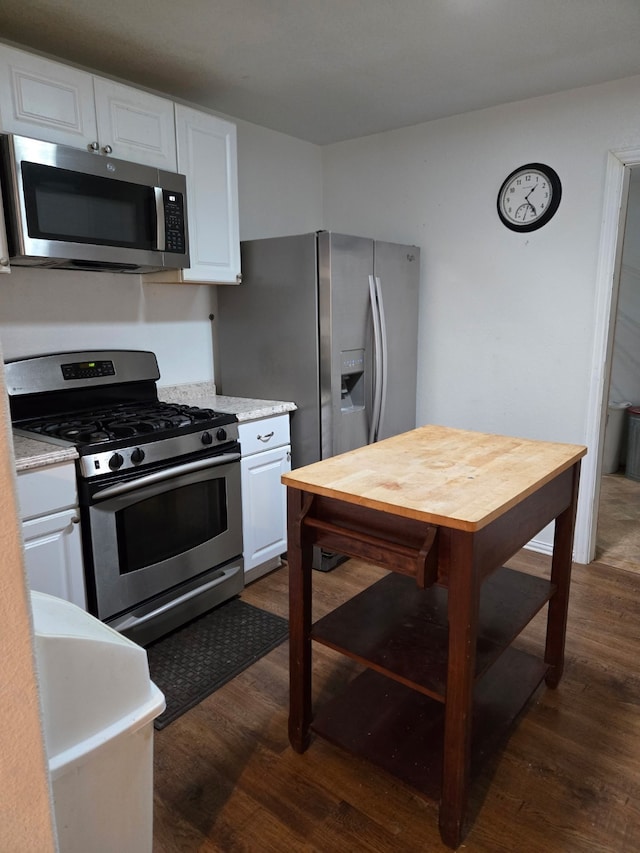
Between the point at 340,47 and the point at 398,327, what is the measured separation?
145 cm

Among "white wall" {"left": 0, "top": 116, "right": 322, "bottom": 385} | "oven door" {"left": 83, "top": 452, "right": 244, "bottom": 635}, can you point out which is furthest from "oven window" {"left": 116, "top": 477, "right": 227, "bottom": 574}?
"white wall" {"left": 0, "top": 116, "right": 322, "bottom": 385}

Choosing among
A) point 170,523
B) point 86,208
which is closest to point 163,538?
point 170,523

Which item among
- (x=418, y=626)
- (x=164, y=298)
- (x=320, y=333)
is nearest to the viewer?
(x=418, y=626)

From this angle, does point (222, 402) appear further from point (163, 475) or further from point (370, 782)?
point (370, 782)

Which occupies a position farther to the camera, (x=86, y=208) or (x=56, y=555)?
(x=86, y=208)

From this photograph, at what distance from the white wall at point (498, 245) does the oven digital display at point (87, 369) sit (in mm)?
1911

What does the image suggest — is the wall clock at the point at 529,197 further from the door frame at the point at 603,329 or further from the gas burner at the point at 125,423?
the gas burner at the point at 125,423

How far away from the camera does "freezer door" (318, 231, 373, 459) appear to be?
2842 millimetres

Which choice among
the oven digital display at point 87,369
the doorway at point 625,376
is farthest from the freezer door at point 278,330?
the doorway at point 625,376

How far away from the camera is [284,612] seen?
267 cm

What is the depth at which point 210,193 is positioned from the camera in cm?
280

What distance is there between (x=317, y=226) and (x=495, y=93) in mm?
1403

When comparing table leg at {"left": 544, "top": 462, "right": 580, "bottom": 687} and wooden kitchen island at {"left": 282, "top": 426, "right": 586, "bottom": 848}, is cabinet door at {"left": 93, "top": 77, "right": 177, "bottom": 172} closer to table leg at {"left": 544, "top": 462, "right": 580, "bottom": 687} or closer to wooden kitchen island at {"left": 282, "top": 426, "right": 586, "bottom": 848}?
wooden kitchen island at {"left": 282, "top": 426, "right": 586, "bottom": 848}

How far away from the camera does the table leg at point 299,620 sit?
5.43 ft
